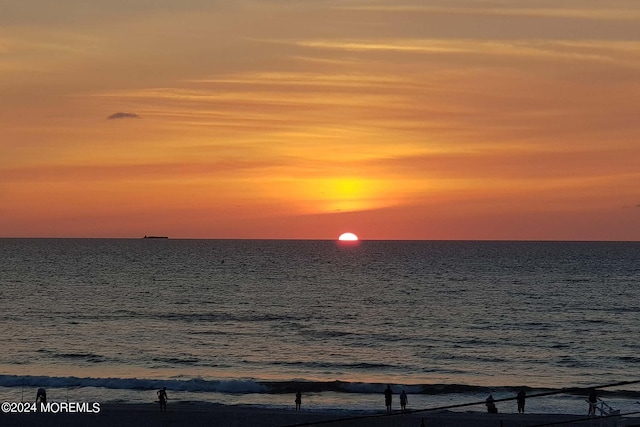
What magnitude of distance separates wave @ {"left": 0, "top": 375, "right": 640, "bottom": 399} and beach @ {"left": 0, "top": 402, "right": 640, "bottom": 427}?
9957mm

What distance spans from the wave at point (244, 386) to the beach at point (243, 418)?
9957 millimetres

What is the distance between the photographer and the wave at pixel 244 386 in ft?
181

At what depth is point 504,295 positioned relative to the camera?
13262 cm

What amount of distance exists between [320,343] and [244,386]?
22054 millimetres

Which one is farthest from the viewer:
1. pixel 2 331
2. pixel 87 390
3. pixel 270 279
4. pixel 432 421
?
pixel 270 279

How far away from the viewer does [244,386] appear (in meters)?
56.1

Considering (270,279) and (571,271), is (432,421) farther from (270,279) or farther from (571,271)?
(571,271)

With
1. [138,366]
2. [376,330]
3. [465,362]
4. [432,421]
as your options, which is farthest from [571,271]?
[432,421]

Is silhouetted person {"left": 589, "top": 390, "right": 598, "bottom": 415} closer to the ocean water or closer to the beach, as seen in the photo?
the beach

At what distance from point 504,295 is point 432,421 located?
305 feet

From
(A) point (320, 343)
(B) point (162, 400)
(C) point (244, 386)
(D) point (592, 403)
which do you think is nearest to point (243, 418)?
(B) point (162, 400)

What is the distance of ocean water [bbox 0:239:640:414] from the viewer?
2176 inches

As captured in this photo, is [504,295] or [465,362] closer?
[465,362]

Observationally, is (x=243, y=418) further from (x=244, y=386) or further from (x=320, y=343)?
(x=320, y=343)
